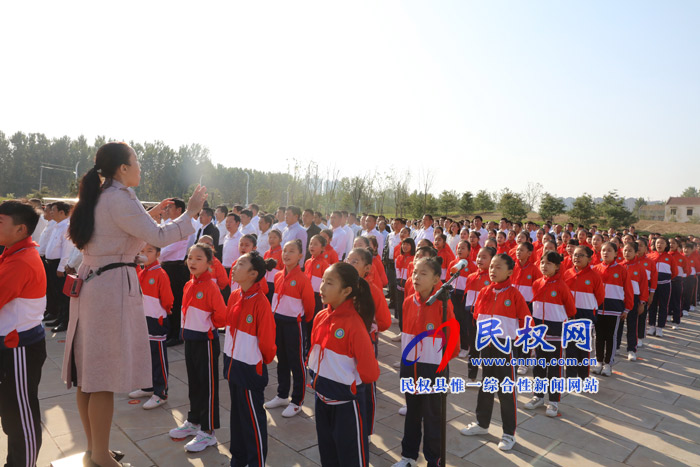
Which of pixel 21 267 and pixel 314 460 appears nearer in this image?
pixel 21 267

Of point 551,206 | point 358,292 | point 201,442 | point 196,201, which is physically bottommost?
point 201,442

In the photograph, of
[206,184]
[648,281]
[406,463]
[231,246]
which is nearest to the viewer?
[406,463]

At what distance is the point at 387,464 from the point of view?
3.58 meters

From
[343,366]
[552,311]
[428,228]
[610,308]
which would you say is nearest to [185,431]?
[343,366]

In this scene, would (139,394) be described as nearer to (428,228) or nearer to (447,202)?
(428,228)

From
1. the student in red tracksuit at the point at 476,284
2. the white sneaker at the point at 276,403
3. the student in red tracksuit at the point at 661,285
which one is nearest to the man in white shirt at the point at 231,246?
the white sneaker at the point at 276,403

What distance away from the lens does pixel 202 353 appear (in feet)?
12.5

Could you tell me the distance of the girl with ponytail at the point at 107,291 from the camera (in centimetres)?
250

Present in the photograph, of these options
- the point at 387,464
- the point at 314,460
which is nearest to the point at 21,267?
A: the point at 314,460

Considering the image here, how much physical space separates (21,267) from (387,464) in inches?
122

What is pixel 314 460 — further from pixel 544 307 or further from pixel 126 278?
pixel 544 307

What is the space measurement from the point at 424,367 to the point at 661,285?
814 centimetres

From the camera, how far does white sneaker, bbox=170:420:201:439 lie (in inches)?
148

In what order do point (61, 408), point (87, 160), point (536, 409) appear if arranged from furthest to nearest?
point (87, 160), point (536, 409), point (61, 408)
